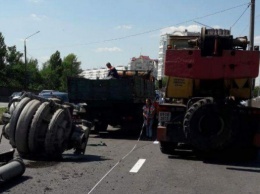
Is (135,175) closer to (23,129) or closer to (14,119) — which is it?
(23,129)

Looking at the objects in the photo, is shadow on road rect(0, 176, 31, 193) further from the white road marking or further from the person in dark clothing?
the person in dark clothing

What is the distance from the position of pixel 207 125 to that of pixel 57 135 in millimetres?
3594

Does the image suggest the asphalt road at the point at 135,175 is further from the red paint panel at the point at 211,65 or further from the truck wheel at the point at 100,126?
the truck wheel at the point at 100,126

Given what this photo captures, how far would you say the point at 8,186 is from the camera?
7.64 meters

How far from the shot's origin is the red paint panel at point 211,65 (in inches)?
457

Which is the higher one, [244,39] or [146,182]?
[244,39]

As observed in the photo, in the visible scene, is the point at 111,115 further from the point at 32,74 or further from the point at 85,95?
the point at 32,74

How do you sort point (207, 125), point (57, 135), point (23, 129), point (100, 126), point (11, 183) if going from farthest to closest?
point (100, 126) → point (207, 125) → point (57, 135) → point (23, 129) → point (11, 183)

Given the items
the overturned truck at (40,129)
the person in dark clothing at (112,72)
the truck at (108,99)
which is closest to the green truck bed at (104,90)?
the truck at (108,99)

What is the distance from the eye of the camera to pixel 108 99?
1755 centimetres

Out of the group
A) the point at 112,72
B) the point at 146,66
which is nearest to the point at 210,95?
the point at 112,72

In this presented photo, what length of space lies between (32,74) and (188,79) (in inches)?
3807

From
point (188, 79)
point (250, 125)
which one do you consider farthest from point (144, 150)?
point (250, 125)

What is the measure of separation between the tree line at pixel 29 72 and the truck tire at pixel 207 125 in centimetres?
5065
